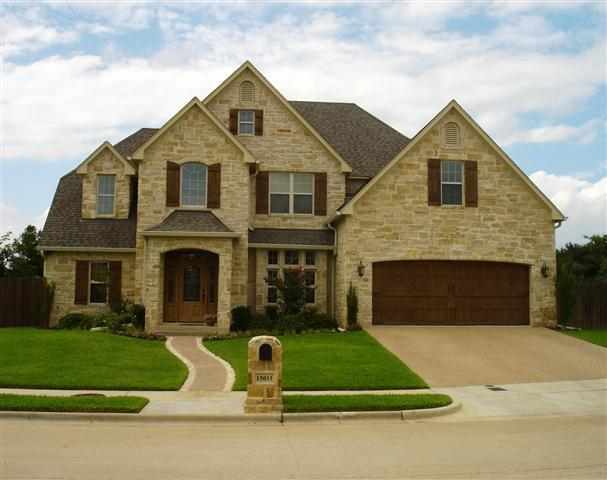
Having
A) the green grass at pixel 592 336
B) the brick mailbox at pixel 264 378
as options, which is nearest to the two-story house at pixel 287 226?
the green grass at pixel 592 336

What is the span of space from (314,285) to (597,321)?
11267mm

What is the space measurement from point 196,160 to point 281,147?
3638 mm

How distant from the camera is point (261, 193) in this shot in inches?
1008

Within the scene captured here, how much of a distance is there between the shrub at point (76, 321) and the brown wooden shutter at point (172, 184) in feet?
16.5

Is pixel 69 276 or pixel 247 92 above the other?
pixel 247 92

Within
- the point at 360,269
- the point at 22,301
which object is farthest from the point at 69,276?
the point at 360,269

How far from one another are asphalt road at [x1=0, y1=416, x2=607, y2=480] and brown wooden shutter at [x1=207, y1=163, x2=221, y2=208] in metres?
14.0

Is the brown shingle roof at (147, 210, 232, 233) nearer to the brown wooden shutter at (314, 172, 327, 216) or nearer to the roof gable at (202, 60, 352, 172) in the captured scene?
the brown wooden shutter at (314, 172, 327, 216)

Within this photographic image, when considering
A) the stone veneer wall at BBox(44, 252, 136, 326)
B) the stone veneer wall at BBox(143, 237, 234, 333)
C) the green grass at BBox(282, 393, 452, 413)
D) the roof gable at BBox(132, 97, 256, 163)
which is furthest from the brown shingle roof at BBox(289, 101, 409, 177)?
the green grass at BBox(282, 393, 452, 413)

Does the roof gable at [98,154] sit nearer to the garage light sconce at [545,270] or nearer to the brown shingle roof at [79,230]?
the brown shingle roof at [79,230]

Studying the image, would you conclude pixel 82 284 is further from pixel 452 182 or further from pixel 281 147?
pixel 452 182

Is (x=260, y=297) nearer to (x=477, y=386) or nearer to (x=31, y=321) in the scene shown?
(x=31, y=321)

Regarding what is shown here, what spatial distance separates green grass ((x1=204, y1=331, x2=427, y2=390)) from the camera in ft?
45.9

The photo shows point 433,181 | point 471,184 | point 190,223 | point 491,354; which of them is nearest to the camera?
point 491,354
